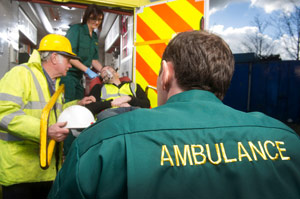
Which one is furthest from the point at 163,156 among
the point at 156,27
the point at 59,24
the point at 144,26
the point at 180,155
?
the point at 59,24

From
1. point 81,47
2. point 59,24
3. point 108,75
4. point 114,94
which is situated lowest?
point 114,94

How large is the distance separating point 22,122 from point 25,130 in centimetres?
6

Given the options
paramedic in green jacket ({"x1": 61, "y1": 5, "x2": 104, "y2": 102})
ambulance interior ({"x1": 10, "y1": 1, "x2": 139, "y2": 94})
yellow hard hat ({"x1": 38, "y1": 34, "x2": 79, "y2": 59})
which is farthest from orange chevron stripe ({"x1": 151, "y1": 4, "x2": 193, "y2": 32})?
yellow hard hat ({"x1": 38, "y1": 34, "x2": 79, "y2": 59})

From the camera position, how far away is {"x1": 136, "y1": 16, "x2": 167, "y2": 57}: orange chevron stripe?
124 inches

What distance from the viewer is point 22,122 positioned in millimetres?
1539

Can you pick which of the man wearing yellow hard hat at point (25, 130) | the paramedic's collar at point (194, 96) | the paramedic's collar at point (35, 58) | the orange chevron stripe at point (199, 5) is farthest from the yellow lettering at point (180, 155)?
the orange chevron stripe at point (199, 5)

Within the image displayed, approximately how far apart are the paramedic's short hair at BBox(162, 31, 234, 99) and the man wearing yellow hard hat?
43.3 inches

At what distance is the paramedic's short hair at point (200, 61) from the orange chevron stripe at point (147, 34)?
7.57 ft

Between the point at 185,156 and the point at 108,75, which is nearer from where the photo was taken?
the point at 185,156

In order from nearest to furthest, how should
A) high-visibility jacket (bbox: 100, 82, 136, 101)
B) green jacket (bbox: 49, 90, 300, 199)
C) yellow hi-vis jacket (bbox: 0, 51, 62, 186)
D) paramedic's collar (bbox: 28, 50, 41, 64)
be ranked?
1. green jacket (bbox: 49, 90, 300, 199)
2. yellow hi-vis jacket (bbox: 0, 51, 62, 186)
3. paramedic's collar (bbox: 28, 50, 41, 64)
4. high-visibility jacket (bbox: 100, 82, 136, 101)

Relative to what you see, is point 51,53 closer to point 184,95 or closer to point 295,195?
point 184,95

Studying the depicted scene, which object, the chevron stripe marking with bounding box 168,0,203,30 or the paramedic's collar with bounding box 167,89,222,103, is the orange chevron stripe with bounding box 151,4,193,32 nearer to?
the chevron stripe marking with bounding box 168,0,203,30

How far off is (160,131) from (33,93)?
1.40 m

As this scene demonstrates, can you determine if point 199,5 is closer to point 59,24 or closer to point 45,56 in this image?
point 45,56
